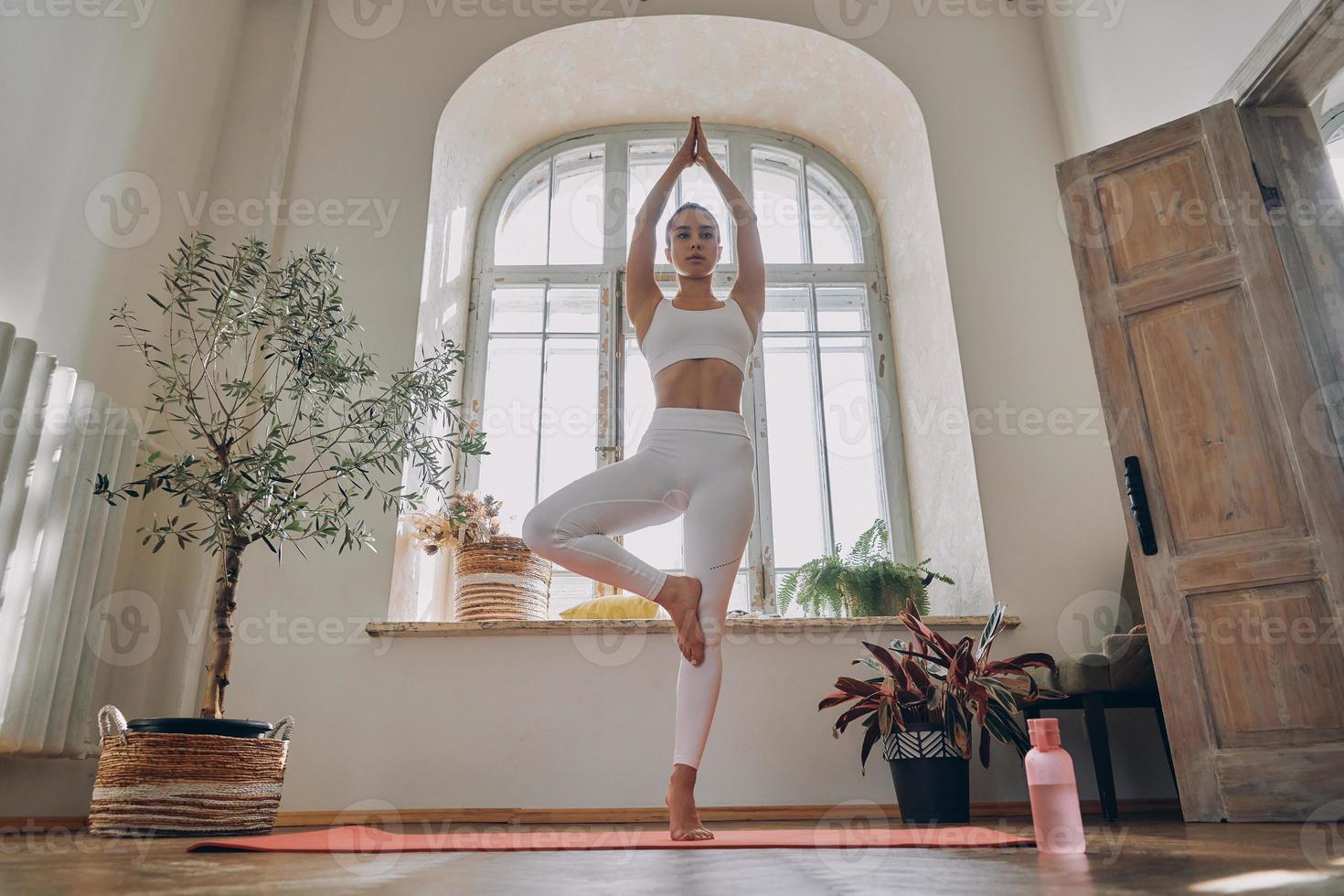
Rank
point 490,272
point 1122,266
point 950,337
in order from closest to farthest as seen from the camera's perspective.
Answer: point 1122,266, point 950,337, point 490,272

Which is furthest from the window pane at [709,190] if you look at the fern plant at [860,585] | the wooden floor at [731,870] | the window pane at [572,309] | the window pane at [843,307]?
the wooden floor at [731,870]

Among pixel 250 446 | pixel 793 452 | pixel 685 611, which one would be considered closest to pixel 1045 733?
pixel 685 611

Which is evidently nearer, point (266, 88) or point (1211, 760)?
point (1211, 760)

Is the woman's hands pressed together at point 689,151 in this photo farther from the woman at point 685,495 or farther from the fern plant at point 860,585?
the fern plant at point 860,585

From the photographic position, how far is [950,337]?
11.7ft

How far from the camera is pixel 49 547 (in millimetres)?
2512

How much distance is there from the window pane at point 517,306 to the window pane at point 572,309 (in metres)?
0.05

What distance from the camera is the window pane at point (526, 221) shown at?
434 centimetres

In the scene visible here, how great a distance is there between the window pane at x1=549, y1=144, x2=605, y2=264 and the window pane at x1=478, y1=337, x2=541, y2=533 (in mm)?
484

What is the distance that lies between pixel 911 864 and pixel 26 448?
7.89 feet

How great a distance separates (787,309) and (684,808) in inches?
112

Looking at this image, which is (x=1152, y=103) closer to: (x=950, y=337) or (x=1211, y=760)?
(x=950, y=337)

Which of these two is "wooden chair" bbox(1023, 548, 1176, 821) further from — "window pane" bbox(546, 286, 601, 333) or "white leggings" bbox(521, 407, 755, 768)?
"window pane" bbox(546, 286, 601, 333)

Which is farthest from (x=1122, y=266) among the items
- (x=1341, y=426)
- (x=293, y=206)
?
(x=293, y=206)
